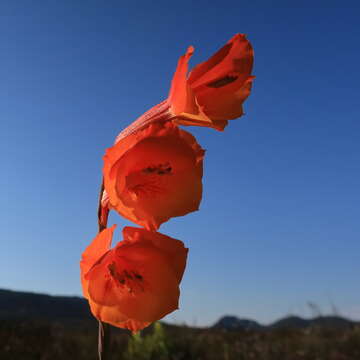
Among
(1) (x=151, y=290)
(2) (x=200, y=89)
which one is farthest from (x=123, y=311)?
(2) (x=200, y=89)

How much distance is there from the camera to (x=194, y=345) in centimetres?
591

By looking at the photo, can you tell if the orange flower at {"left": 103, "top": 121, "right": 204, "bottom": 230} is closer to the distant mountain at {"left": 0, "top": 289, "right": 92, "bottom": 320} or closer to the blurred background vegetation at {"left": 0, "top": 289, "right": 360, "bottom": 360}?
the blurred background vegetation at {"left": 0, "top": 289, "right": 360, "bottom": 360}

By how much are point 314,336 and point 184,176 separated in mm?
6442

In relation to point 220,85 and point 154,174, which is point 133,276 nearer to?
point 154,174

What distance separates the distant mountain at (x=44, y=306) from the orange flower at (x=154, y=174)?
10413mm

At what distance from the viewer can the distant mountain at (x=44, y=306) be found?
11516 millimetres

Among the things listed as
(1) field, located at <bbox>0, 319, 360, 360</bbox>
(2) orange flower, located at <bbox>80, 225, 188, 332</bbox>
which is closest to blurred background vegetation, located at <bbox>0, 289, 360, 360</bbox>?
(1) field, located at <bbox>0, 319, 360, 360</bbox>

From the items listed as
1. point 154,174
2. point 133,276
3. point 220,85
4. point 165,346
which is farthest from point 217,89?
point 165,346

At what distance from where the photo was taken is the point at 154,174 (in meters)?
1.19

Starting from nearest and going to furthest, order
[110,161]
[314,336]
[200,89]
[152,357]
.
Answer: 1. [110,161]
2. [200,89]
3. [152,357]
4. [314,336]

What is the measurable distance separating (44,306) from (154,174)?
Result: 517 inches

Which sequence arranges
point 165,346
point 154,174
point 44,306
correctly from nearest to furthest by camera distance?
point 154,174 → point 165,346 → point 44,306

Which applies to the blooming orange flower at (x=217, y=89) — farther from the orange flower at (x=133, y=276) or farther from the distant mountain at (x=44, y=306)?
the distant mountain at (x=44, y=306)

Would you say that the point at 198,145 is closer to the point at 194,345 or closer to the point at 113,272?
the point at 113,272
